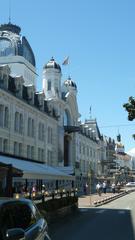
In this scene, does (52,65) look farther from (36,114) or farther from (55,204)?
(55,204)

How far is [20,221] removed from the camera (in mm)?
6383

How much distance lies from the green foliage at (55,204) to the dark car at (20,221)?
41.3 feet

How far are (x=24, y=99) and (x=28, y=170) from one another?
2814cm

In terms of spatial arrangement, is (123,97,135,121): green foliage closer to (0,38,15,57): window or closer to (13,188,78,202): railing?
(13,188,78,202): railing

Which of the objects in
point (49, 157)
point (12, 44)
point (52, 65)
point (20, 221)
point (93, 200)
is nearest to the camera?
point (20, 221)

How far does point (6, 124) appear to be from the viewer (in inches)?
1730

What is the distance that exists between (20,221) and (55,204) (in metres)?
16.1

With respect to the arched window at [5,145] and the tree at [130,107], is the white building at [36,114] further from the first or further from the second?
the tree at [130,107]

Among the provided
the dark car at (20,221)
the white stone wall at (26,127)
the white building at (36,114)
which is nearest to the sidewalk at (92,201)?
the white building at (36,114)

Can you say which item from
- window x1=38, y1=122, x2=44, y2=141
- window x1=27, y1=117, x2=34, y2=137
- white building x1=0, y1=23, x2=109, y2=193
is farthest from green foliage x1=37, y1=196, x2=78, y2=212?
window x1=38, y1=122, x2=44, y2=141

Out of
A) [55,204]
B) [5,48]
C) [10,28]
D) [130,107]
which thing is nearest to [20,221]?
[130,107]

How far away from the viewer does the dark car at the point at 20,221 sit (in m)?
5.42

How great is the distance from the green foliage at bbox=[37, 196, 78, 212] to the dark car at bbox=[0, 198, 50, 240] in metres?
12.6

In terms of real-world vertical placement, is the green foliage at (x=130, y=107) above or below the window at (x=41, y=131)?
below
